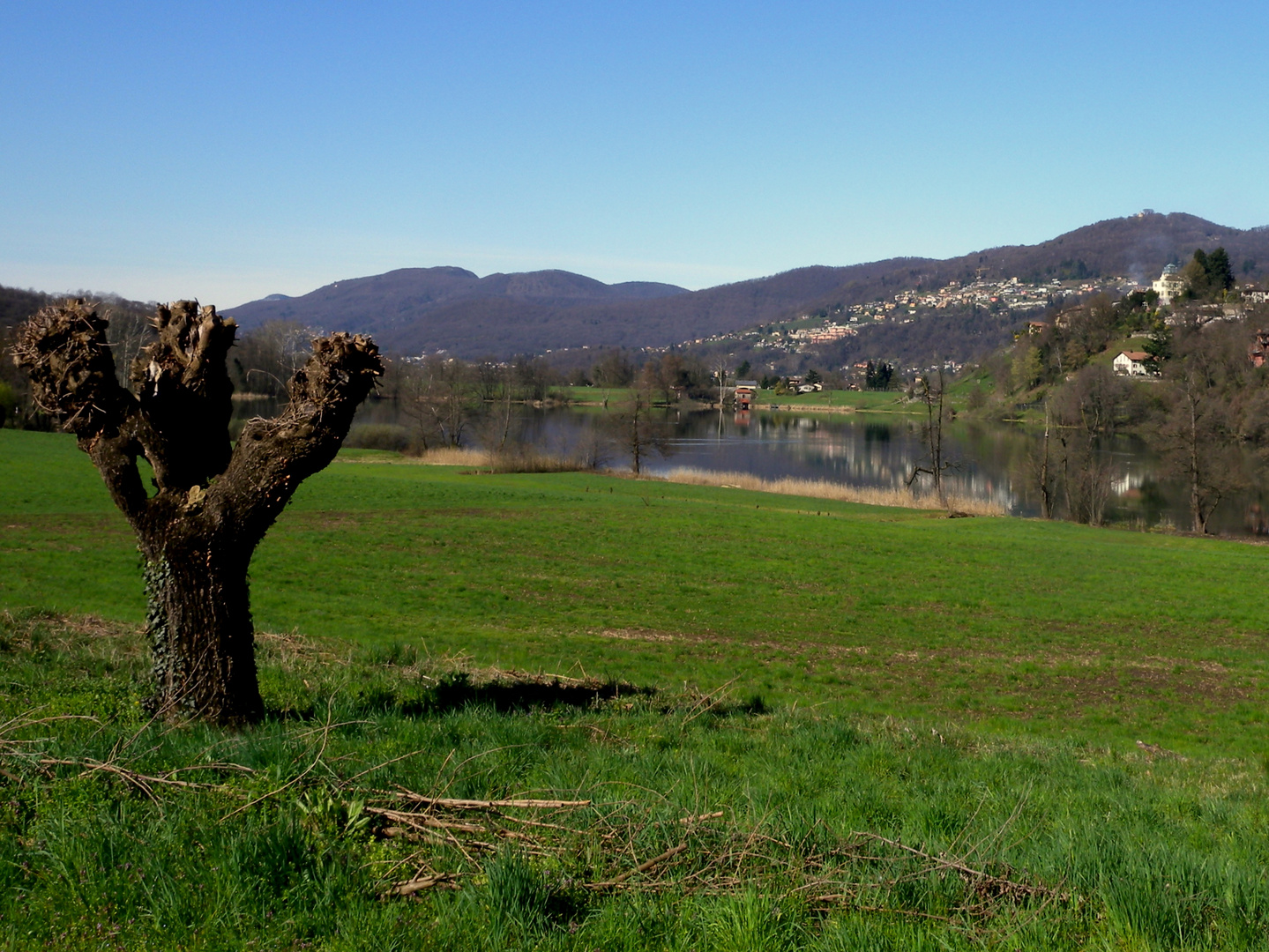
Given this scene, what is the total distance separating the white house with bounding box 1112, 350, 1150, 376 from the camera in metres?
110

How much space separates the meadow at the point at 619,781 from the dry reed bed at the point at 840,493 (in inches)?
1168

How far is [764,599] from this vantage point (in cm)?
2041

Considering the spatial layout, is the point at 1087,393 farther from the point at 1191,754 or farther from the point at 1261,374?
the point at 1191,754

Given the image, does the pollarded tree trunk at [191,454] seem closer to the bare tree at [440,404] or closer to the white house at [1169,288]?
the bare tree at [440,404]

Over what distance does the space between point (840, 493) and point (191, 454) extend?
47.8m

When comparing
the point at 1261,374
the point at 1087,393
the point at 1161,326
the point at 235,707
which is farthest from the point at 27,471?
the point at 1161,326

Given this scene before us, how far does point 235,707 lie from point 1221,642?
1896 centimetres

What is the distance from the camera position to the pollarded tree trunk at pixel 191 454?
6.36 meters

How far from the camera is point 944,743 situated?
8445 millimetres

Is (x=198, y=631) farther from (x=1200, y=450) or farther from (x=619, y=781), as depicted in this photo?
(x=1200, y=450)

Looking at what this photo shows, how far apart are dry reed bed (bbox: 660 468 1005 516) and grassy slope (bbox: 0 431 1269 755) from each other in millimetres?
12664

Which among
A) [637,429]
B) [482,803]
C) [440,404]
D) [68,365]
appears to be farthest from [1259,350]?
[482,803]

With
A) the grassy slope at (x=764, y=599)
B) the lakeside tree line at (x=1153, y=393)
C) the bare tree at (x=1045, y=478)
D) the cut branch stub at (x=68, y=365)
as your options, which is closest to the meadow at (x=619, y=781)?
the grassy slope at (x=764, y=599)

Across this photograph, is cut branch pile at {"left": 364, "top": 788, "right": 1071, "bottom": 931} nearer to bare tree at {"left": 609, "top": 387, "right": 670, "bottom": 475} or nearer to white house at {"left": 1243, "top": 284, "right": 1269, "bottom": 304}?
bare tree at {"left": 609, "top": 387, "right": 670, "bottom": 475}
